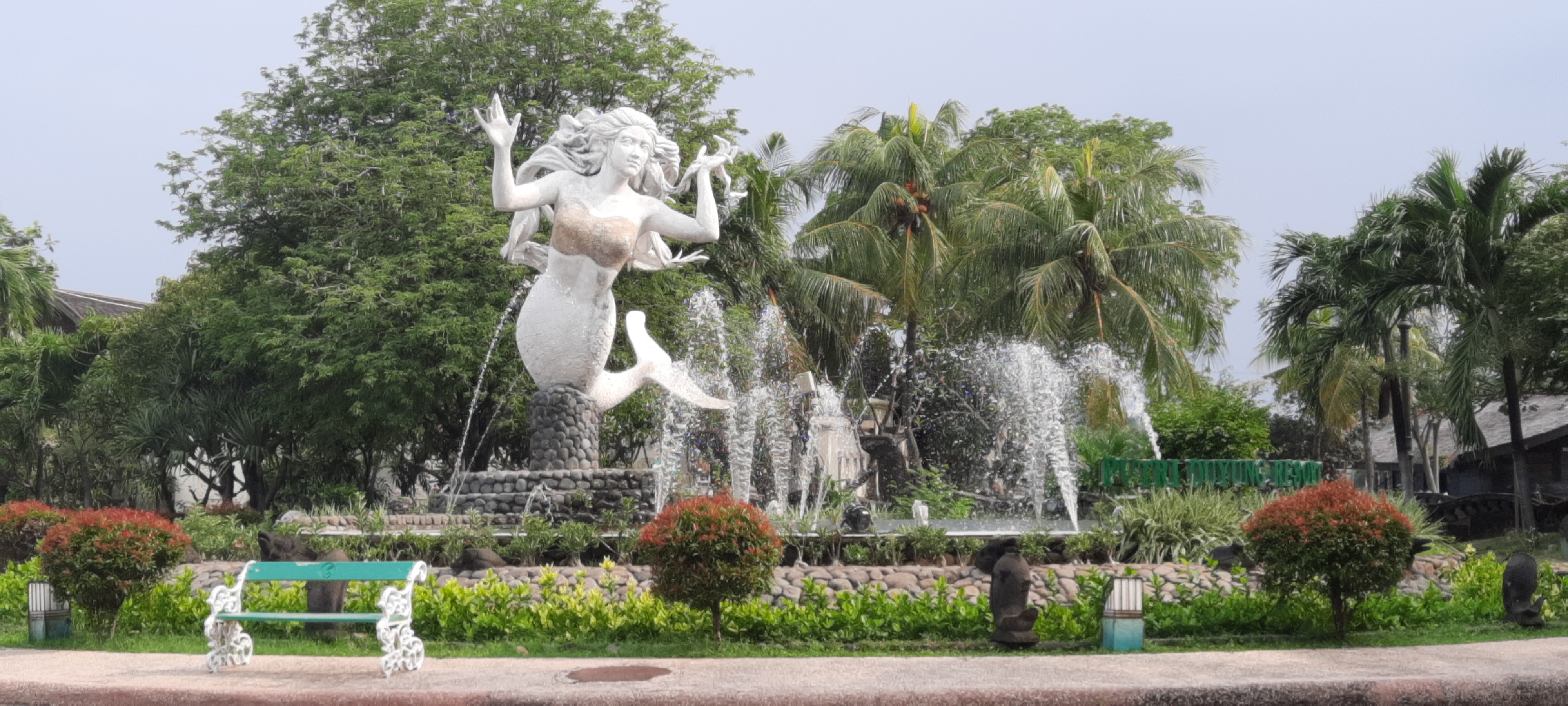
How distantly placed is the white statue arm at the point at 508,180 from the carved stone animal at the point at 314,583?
483 cm

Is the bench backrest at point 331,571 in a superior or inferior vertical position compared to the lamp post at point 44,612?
superior

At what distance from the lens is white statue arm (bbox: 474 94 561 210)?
A: 45.2 ft

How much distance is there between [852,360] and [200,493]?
2216 cm

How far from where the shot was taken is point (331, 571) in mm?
8242

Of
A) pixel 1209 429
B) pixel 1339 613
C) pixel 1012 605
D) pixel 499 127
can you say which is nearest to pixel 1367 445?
pixel 1209 429

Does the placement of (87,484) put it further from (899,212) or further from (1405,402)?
(1405,402)

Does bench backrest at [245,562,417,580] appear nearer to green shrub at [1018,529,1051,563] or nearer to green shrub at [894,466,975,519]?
green shrub at [1018,529,1051,563]

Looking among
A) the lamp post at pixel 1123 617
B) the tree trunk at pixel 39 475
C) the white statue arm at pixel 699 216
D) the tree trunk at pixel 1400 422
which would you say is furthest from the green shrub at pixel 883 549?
the tree trunk at pixel 39 475

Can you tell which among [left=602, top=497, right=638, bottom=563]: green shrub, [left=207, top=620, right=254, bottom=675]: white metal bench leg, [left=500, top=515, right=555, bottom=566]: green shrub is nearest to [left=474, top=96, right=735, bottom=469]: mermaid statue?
[left=602, top=497, right=638, bottom=563]: green shrub

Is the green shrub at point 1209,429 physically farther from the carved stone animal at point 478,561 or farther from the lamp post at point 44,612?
the lamp post at point 44,612

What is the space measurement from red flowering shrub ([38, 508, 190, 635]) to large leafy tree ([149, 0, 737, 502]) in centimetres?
1214

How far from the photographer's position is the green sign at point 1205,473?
1677 cm

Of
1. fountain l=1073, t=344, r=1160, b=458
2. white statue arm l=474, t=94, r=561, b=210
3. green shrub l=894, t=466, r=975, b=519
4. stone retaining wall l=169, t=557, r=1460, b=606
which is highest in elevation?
white statue arm l=474, t=94, r=561, b=210

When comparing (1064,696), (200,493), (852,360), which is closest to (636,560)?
(1064,696)
